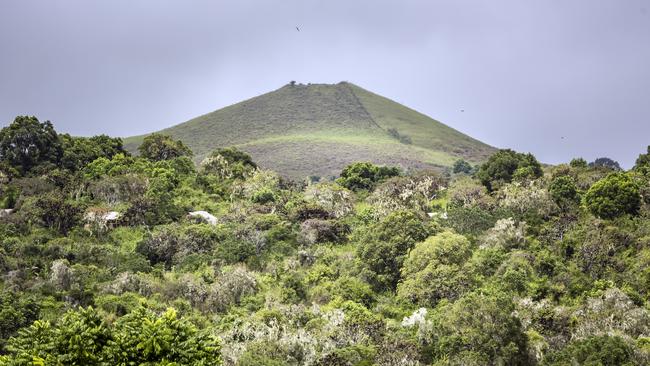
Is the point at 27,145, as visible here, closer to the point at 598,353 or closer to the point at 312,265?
the point at 312,265

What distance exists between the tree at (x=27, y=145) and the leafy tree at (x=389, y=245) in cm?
3957

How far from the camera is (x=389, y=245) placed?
49000mm

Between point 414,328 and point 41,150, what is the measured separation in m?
51.0

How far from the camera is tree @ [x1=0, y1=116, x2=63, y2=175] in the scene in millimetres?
69438

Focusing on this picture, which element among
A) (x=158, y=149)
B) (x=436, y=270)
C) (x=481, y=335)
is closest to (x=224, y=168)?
(x=158, y=149)

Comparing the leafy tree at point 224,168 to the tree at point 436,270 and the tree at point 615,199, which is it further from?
the tree at point 615,199

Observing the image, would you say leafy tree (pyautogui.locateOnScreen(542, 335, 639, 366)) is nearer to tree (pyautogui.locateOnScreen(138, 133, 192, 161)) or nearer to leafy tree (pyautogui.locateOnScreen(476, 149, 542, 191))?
leafy tree (pyautogui.locateOnScreen(476, 149, 542, 191))

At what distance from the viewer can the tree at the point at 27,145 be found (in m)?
69.4

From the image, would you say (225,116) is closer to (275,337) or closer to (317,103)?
(317,103)

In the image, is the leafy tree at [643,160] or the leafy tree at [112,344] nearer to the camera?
the leafy tree at [112,344]

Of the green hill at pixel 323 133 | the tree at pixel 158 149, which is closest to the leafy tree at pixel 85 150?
the tree at pixel 158 149

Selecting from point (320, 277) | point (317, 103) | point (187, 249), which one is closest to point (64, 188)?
point (187, 249)

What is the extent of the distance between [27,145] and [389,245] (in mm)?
44195

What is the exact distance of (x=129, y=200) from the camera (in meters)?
62.4
